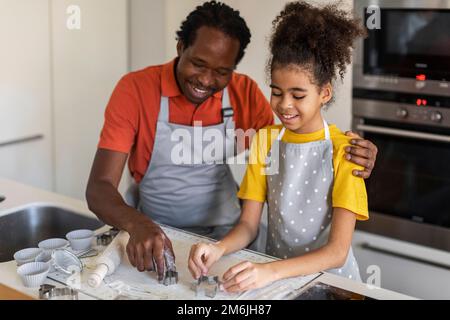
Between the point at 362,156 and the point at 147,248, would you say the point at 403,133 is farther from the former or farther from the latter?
the point at 147,248

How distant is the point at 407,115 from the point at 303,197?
0.96m

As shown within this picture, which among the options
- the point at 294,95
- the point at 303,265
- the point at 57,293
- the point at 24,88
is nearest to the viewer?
the point at 57,293

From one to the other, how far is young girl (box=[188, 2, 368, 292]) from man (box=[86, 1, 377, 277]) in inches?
9.6

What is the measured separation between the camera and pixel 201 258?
1307 mm

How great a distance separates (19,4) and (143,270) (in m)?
1.73

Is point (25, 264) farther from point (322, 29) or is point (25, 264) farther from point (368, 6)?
point (368, 6)

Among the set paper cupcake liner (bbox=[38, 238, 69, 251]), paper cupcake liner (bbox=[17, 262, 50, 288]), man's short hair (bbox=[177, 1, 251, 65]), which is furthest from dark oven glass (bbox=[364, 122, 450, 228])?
paper cupcake liner (bbox=[17, 262, 50, 288])

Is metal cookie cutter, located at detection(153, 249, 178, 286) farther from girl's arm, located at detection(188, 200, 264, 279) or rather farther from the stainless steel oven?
the stainless steel oven

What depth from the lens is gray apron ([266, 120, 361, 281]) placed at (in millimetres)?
1480

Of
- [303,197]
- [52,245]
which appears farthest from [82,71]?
[303,197]

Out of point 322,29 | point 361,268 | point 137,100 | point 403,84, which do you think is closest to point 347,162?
point 322,29

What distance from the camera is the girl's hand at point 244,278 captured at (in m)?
1.22

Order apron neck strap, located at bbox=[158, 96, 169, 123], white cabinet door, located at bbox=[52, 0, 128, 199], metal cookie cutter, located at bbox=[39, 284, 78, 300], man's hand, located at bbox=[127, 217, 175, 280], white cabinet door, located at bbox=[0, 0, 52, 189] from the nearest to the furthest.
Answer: metal cookie cutter, located at bbox=[39, 284, 78, 300], man's hand, located at bbox=[127, 217, 175, 280], apron neck strap, located at bbox=[158, 96, 169, 123], white cabinet door, located at bbox=[0, 0, 52, 189], white cabinet door, located at bbox=[52, 0, 128, 199]
